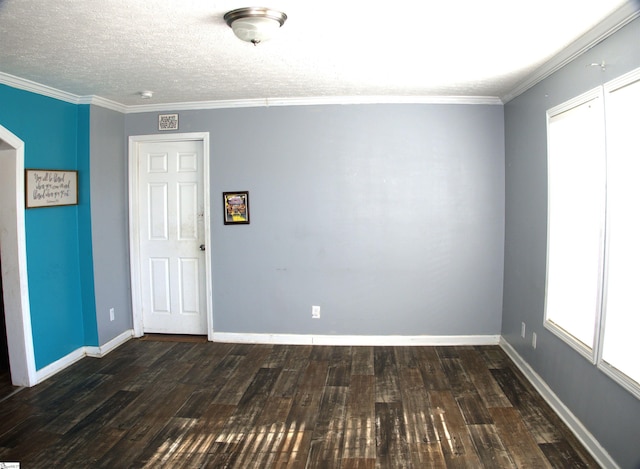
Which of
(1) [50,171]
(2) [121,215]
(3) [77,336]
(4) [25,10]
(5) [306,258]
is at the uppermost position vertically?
(4) [25,10]

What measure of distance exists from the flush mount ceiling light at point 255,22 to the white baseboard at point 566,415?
2.88 m

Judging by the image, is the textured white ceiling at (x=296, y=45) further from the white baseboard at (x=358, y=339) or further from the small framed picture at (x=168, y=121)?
the white baseboard at (x=358, y=339)

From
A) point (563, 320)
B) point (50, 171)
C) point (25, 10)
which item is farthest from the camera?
point (50, 171)

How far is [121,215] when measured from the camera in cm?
466

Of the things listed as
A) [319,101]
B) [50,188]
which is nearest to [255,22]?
[319,101]

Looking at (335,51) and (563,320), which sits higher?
(335,51)

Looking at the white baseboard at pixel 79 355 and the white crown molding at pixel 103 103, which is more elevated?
the white crown molding at pixel 103 103

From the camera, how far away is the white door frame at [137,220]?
457 centimetres

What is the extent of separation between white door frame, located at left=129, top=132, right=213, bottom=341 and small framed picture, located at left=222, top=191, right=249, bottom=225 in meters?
0.19

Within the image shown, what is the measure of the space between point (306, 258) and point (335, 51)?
7.16ft

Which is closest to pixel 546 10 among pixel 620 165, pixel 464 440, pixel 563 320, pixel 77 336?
pixel 620 165

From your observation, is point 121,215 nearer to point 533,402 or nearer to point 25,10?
point 25,10

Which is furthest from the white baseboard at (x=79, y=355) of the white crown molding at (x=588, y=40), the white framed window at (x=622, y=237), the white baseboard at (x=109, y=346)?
the white crown molding at (x=588, y=40)

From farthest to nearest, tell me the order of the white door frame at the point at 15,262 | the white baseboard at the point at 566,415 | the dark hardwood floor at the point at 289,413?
1. the white door frame at the point at 15,262
2. the dark hardwood floor at the point at 289,413
3. the white baseboard at the point at 566,415
